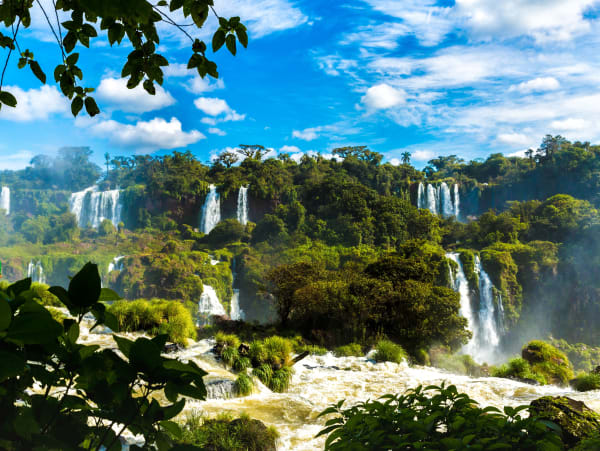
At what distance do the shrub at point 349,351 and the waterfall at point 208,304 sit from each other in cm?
1850

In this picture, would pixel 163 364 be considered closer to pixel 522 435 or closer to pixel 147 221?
pixel 522 435

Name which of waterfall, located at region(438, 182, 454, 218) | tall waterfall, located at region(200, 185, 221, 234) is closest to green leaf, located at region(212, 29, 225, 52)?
tall waterfall, located at region(200, 185, 221, 234)

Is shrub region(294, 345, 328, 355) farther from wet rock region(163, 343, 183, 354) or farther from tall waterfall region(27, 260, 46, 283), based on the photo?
tall waterfall region(27, 260, 46, 283)

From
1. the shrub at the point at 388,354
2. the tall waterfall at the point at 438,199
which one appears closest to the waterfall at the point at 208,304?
the shrub at the point at 388,354

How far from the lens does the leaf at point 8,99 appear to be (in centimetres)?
122

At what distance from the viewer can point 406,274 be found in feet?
45.2

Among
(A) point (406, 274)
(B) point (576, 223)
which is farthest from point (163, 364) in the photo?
(B) point (576, 223)

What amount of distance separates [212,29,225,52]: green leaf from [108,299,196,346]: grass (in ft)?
27.9

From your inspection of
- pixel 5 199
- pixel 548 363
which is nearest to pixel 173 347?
pixel 548 363

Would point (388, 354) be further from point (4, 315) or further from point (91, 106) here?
point (4, 315)

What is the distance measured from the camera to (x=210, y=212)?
125ft

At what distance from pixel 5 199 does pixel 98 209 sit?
12.0 metres

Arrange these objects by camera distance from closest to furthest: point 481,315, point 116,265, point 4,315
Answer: point 4,315 < point 481,315 < point 116,265

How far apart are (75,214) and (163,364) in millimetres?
44724
